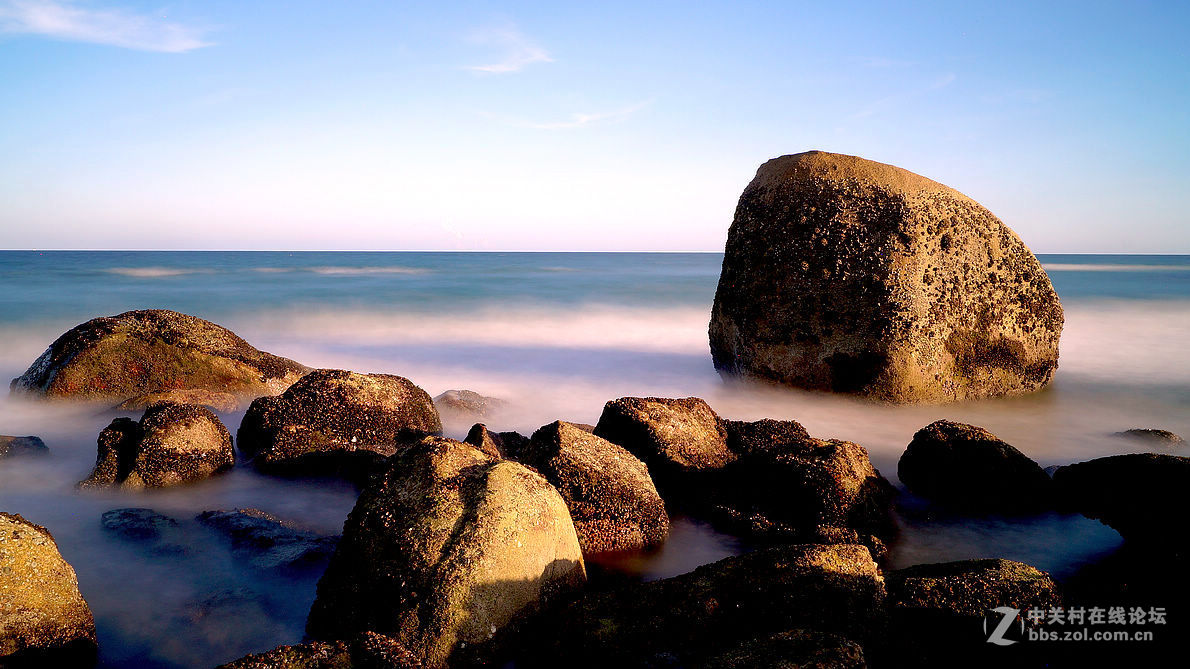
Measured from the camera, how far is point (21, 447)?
5.95 m

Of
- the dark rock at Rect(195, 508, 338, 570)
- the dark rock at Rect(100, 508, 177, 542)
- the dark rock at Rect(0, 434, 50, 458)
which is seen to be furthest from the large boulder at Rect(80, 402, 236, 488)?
the dark rock at Rect(0, 434, 50, 458)

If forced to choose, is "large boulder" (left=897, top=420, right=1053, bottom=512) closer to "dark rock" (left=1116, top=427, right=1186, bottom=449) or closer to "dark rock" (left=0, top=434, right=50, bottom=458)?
"dark rock" (left=1116, top=427, right=1186, bottom=449)

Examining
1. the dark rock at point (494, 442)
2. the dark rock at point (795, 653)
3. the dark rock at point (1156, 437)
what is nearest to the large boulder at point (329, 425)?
the dark rock at point (494, 442)

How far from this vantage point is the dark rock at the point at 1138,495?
12.6 feet

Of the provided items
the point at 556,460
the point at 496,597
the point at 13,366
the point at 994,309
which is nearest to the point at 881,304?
the point at 994,309

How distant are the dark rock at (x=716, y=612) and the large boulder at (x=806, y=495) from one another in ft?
3.80

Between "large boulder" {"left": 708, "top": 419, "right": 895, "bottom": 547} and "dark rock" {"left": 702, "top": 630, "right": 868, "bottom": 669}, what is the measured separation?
1803mm

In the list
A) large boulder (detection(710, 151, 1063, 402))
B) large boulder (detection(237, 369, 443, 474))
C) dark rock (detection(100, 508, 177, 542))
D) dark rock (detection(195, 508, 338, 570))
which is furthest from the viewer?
large boulder (detection(710, 151, 1063, 402))

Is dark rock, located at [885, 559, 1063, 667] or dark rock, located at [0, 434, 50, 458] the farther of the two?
dark rock, located at [0, 434, 50, 458]

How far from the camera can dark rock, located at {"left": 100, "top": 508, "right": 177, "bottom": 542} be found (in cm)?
442

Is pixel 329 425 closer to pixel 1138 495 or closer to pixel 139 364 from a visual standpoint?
pixel 139 364

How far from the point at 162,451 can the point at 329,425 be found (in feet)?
3.61

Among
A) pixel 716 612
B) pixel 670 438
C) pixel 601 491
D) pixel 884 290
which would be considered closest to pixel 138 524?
pixel 601 491

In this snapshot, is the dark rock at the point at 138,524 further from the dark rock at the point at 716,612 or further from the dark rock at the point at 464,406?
the dark rock at the point at 464,406
